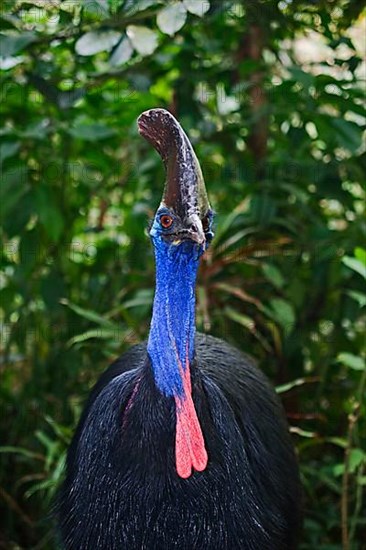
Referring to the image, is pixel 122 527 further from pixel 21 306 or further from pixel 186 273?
pixel 21 306

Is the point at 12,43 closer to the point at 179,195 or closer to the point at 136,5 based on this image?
the point at 136,5

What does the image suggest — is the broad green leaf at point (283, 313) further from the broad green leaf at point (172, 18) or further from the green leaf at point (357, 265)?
the broad green leaf at point (172, 18)

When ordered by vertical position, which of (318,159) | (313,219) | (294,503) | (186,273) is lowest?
(294,503)

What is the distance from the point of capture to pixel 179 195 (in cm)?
164

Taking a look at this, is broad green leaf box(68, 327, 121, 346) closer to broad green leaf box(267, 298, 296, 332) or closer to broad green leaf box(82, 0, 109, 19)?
broad green leaf box(267, 298, 296, 332)

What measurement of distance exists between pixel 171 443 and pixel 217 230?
4.18ft

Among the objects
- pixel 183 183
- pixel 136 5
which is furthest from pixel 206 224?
pixel 136 5

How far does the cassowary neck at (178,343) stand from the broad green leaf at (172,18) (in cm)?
58

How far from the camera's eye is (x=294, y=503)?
2164 mm

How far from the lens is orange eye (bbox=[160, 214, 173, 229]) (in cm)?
167

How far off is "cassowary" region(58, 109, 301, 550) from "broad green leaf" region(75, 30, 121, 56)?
520mm

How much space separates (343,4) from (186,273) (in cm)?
142

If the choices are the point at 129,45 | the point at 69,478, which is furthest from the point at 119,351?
the point at 129,45

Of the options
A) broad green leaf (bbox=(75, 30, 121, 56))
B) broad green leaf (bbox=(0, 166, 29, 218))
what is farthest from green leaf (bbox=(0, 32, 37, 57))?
broad green leaf (bbox=(0, 166, 29, 218))
